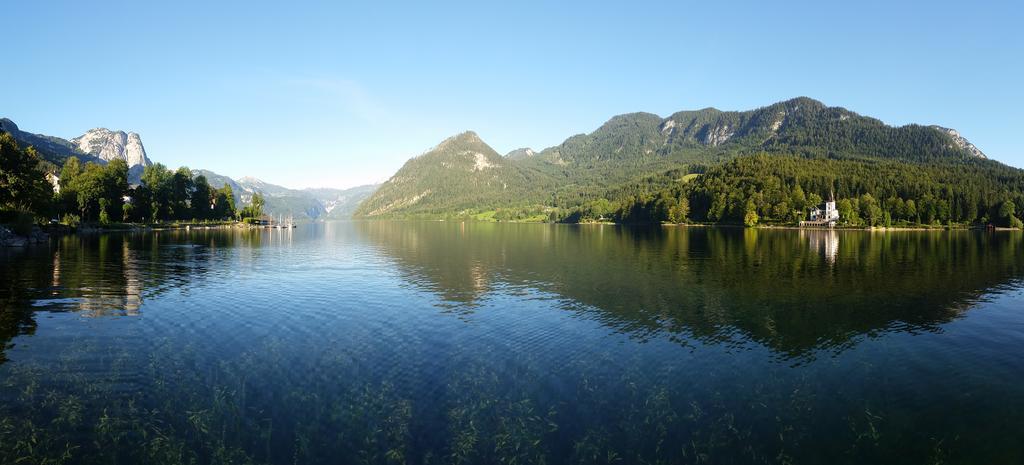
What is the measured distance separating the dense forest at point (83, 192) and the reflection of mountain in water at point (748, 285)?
7303cm

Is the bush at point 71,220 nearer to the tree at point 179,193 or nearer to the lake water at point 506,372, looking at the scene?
the tree at point 179,193

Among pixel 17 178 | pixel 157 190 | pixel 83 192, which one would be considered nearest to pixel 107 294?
pixel 17 178

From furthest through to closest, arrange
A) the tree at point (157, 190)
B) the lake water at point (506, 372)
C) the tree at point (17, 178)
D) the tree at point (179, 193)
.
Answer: the tree at point (179, 193), the tree at point (157, 190), the tree at point (17, 178), the lake water at point (506, 372)

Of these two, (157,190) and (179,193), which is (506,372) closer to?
(157,190)

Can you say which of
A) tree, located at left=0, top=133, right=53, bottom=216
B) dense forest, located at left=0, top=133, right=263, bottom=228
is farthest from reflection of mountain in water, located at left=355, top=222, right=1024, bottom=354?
dense forest, located at left=0, top=133, right=263, bottom=228

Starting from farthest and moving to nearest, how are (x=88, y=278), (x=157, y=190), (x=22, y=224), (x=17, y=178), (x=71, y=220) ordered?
(x=157, y=190), (x=71, y=220), (x=17, y=178), (x=22, y=224), (x=88, y=278)

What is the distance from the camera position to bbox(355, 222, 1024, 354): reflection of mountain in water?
37.0 meters

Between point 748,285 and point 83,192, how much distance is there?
539ft

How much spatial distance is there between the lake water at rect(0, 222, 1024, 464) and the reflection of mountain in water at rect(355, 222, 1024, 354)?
1.49 ft

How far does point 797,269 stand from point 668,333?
46156mm

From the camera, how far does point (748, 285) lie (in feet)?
183

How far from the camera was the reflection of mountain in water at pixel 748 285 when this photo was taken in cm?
3697

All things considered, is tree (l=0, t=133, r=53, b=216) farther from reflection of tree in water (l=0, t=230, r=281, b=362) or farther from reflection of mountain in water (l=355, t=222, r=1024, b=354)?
reflection of mountain in water (l=355, t=222, r=1024, b=354)

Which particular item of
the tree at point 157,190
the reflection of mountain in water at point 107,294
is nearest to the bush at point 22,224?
the reflection of mountain in water at point 107,294
